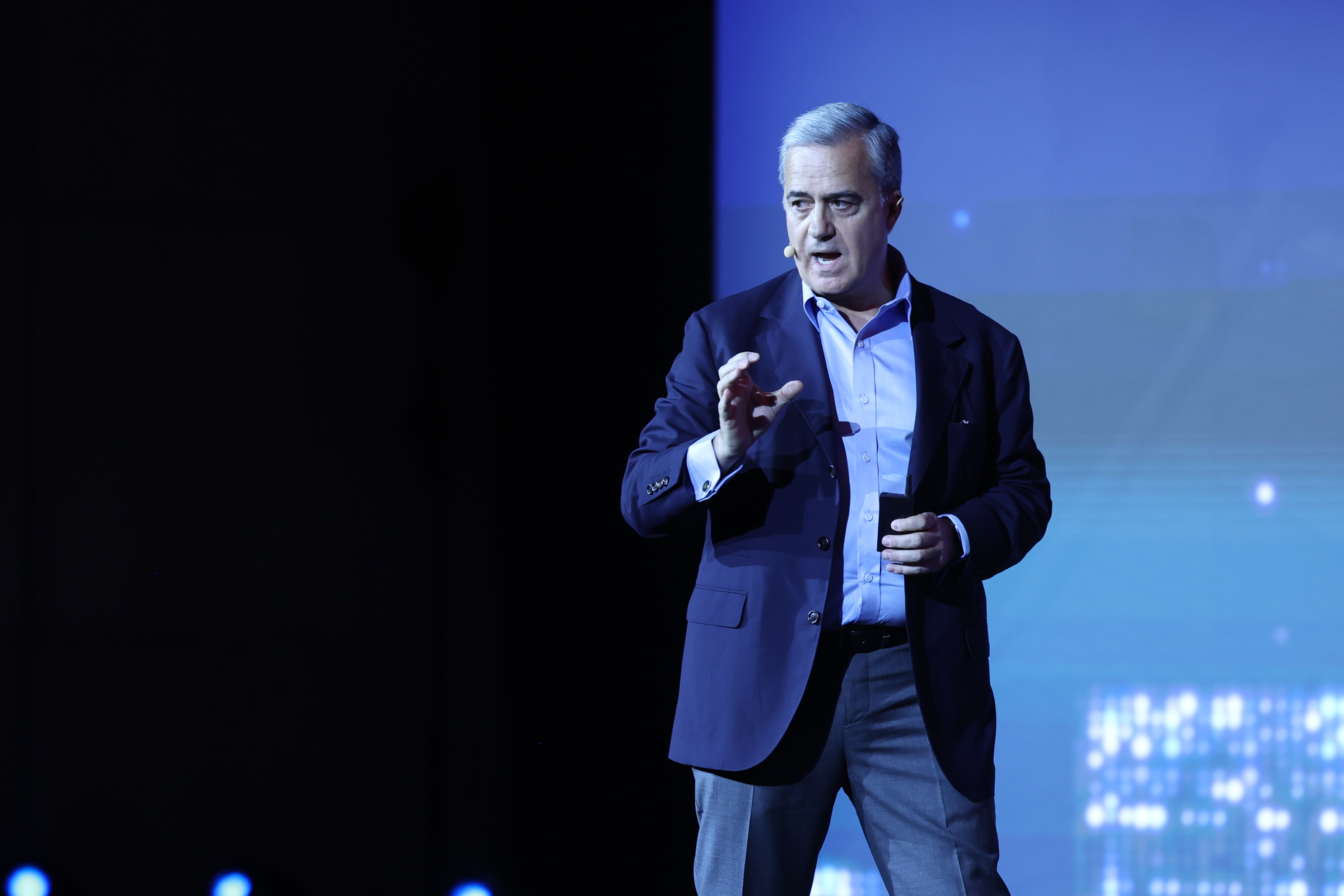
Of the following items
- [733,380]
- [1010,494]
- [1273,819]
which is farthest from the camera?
[1273,819]

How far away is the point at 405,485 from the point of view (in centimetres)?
256

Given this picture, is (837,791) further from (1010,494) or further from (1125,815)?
(1125,815)

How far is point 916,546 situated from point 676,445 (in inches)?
15.4

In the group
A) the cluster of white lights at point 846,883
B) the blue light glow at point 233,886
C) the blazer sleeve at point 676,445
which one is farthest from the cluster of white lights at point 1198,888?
the blue light glow at point 233,886

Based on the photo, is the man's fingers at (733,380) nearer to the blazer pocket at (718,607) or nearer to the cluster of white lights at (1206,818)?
the blazer pocket at (718,607)

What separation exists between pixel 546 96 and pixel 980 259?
3.53 feet

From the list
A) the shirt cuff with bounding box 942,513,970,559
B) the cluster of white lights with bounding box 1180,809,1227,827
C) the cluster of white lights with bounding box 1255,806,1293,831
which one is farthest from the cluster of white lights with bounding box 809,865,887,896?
the shirt cuff with bounding box 942,513,970,559

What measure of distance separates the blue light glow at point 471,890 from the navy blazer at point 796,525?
106cm

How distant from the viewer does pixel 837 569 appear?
1601 mm

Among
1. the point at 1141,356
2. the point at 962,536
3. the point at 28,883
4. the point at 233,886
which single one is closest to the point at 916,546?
the point at 962,536

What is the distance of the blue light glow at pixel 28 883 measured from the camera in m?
2.58

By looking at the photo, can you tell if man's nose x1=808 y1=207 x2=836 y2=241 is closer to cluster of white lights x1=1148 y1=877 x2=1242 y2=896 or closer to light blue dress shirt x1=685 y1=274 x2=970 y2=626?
light blue dress shirt x1=685 y1=274 x2=970 y2=626

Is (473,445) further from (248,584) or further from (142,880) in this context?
(142,880)

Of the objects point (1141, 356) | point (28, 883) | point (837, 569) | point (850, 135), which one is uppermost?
point (850, 135)
